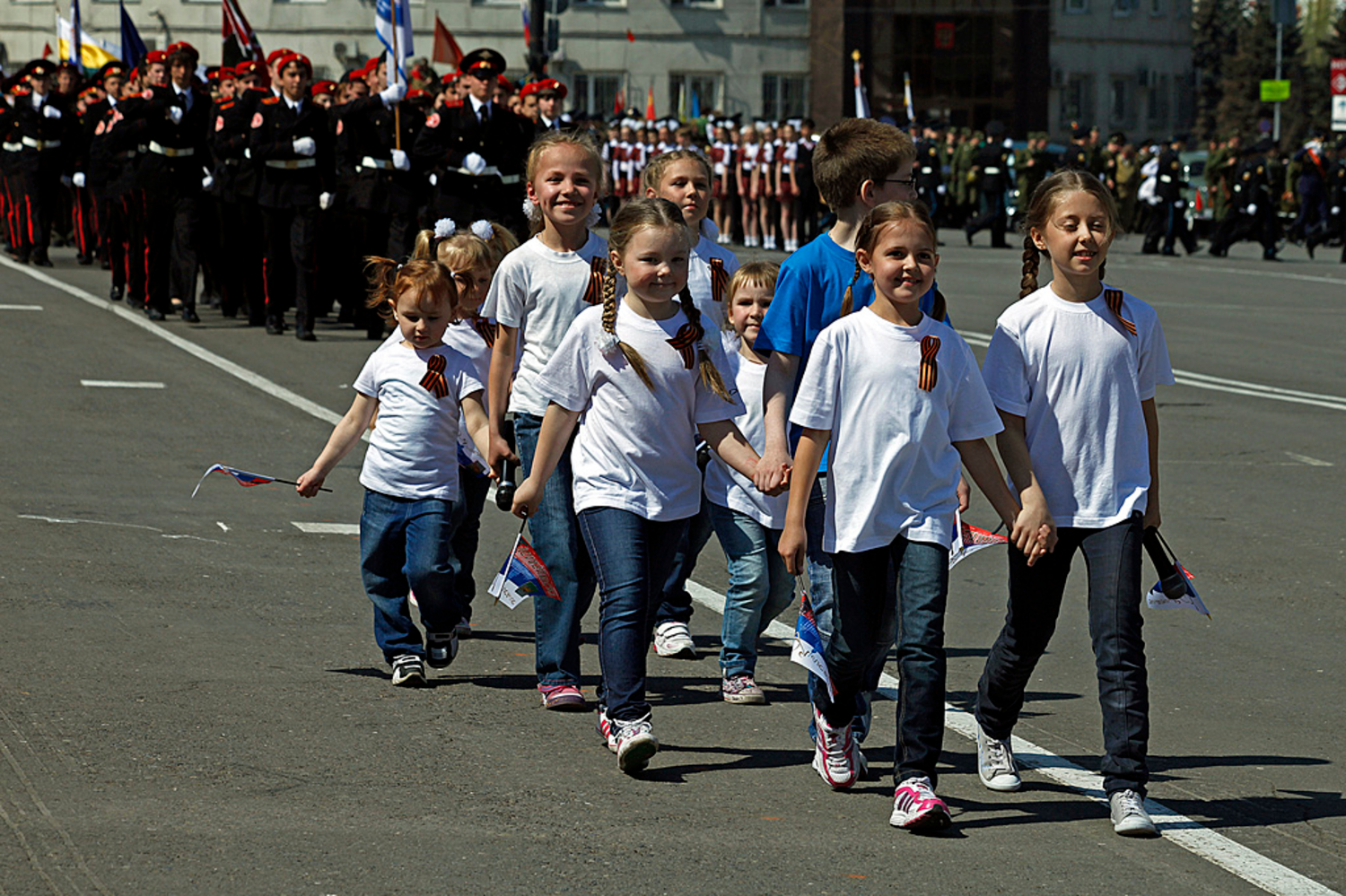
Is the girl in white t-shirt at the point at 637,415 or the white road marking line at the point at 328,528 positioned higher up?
the girl in white t-shirt at the point at 637,415

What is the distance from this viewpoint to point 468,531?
7465mm

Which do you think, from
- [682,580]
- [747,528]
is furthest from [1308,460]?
[747,528]

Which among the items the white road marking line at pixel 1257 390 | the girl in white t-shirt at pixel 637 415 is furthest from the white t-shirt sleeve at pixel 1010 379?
the white road marking line at pixel 1257 390

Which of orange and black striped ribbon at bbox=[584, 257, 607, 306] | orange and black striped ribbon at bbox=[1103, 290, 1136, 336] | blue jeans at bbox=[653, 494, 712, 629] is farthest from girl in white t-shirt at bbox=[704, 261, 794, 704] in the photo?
orange and black striped ribbon at bbox=[1103, 290, 1136, 336]

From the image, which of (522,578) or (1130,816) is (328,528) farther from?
(1130,816)

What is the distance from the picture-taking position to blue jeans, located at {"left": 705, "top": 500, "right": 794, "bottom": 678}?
6531 mm

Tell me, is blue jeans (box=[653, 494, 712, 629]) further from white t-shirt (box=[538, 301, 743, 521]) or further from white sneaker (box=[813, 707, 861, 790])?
white sneaker (box=[813, 707, 861, 790])

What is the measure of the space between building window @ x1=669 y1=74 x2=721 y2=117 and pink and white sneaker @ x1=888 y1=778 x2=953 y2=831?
2461 inches

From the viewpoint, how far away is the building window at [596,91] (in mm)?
66625

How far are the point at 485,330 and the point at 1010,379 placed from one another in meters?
2.29

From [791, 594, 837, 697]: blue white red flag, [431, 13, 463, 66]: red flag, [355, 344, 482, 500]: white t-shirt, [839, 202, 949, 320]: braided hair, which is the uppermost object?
[431, 13, 463, 66]: red flag

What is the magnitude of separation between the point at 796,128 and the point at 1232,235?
7.02m

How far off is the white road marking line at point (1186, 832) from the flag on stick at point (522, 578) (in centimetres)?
127

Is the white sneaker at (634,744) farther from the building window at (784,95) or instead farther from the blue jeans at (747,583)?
the building window at (784,95)
